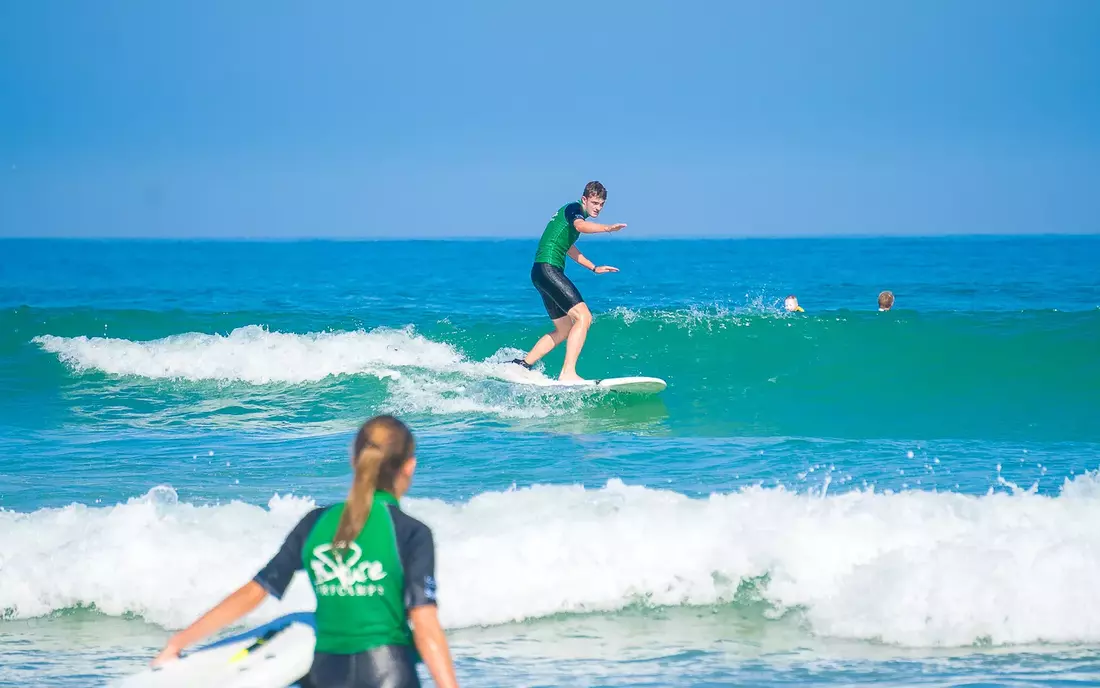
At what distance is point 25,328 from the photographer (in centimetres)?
1984

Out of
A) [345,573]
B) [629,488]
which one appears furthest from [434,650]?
[629,488]

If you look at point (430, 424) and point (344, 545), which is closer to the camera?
point (344, 545)

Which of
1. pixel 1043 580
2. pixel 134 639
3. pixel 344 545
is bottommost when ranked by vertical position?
pixel 134 639

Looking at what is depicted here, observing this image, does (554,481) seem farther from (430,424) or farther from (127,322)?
(127,322)

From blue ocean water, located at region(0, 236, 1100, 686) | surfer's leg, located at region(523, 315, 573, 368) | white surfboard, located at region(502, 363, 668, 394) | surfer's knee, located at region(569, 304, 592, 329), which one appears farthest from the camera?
white surfboard, located at region(502, 363, 668, 394)

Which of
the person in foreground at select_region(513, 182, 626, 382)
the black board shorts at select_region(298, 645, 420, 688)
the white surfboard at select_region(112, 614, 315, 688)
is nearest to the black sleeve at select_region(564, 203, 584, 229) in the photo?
the person in foreground at select_region(513, 182, 626, 382)

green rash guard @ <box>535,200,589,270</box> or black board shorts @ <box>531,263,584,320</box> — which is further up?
green rash guard @ <box>535,200,589,270</box>

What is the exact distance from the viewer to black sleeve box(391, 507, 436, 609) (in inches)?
121

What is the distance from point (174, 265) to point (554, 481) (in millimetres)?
73812

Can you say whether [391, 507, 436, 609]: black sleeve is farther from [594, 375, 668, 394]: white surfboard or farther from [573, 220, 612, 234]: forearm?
[594, 375, 668, 394]: white surfboard

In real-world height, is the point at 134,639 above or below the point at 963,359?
below

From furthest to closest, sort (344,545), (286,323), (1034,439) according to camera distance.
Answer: (286,323) < (1034,439) < (344,545)

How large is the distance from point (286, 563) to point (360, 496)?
1.14 feet

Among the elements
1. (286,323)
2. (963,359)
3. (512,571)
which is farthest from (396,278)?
(512,571)
